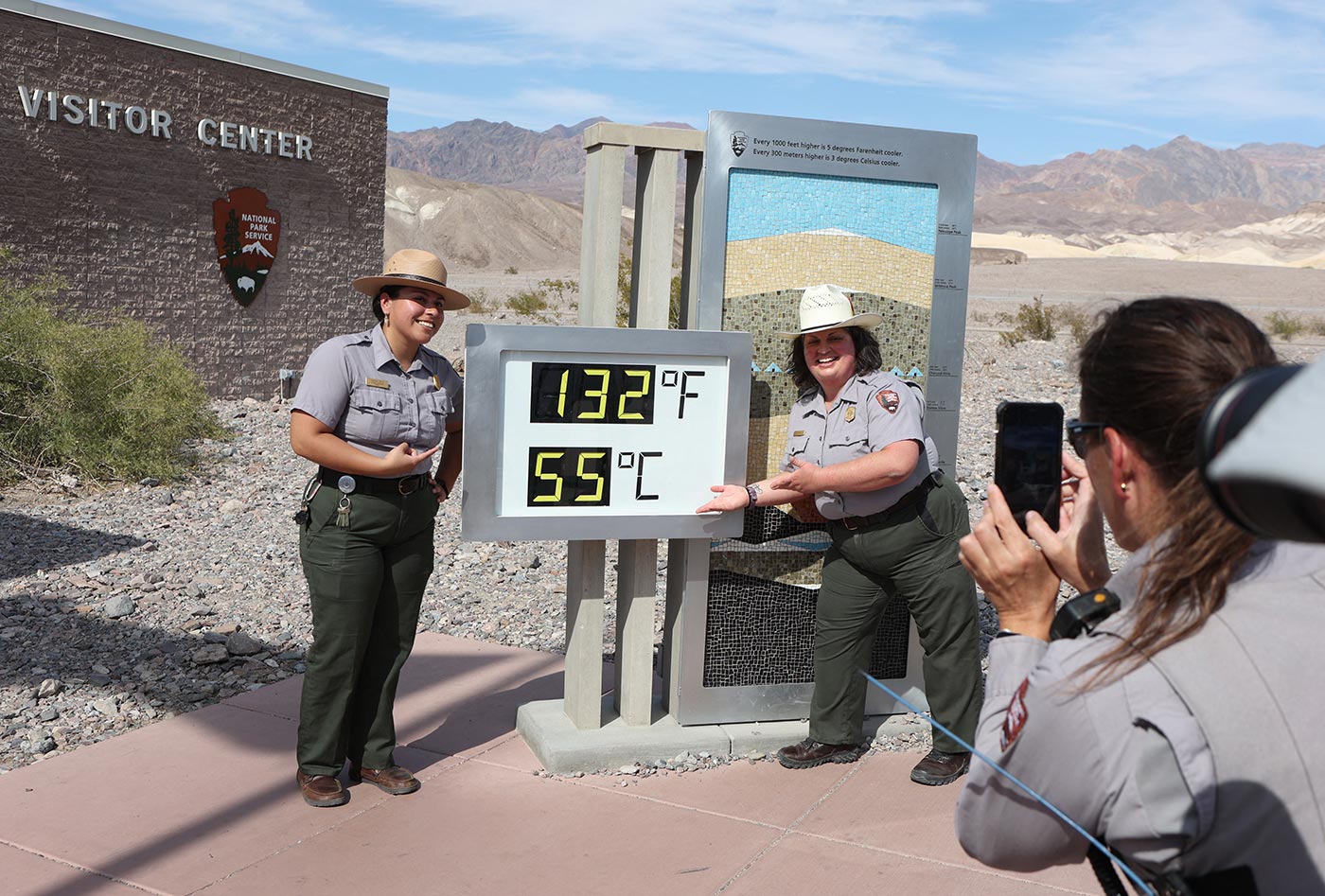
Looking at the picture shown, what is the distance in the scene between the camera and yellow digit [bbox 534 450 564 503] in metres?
4.46

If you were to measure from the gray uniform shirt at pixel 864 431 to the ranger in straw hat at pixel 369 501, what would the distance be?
1.33 meters

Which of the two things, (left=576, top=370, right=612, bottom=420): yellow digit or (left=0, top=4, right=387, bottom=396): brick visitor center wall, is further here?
(left=0, top=4, right=387, bottom=396): brick visitor center wall

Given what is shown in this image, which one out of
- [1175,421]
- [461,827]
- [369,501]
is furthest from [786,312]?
[1175,421]

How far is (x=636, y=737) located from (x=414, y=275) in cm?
197

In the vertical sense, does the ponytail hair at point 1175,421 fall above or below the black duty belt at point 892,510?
above

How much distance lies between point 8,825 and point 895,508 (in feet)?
10.4

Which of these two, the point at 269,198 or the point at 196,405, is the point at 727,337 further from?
the point at 269,198

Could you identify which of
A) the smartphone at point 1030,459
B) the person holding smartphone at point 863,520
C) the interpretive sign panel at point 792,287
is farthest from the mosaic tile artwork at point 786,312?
the smartphone at point 1030,459

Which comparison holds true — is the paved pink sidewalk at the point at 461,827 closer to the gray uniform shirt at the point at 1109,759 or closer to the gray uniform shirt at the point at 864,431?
the gray uniform shirt at the point at 864,431

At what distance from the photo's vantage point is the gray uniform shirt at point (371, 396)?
13.1ft

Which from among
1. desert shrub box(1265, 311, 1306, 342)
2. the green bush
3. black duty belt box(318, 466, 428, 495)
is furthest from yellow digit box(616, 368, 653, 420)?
desert shrub box(1265, 311, 1306, 342)

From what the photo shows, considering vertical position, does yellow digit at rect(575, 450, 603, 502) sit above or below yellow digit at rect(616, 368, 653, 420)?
below

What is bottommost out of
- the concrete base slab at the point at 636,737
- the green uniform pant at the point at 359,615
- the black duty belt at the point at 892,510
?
the concrete base slab at the point at 636,737

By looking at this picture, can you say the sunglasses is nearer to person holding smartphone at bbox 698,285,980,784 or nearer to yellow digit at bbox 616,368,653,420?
person holding smartphone at bbox 698,285,980,784
